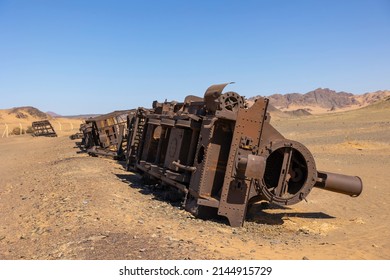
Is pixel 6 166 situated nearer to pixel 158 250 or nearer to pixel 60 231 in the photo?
pixel 60 231

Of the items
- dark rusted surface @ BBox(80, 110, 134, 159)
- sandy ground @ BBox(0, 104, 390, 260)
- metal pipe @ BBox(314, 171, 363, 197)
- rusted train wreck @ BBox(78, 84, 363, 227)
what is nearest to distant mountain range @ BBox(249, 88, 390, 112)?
dark rusted surface @ BBox(80, 110, 134, 159)

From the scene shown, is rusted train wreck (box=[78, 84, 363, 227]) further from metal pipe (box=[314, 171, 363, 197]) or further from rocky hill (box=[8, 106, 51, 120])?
rocky hill (box=[8, 106, 51, 120])

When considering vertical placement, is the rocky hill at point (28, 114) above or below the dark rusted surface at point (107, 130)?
below

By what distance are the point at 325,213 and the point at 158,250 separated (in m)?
5.30

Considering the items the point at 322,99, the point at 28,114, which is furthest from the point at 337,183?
the point at 322,99

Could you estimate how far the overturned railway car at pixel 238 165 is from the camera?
25.2 feet

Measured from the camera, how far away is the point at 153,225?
7.21 meters

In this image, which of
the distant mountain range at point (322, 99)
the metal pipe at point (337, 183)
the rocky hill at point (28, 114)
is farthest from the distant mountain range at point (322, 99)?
the metal pipe at point (337, 183)

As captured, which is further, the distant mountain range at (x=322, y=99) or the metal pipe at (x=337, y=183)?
the distant mountain range at (x=322, y=99)

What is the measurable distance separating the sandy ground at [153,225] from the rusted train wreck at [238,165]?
0.53 m

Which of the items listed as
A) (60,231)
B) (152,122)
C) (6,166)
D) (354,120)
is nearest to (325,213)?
(152,122)

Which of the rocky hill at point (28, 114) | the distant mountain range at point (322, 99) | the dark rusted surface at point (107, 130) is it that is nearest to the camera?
the dark rusted surface at point (107, 130)

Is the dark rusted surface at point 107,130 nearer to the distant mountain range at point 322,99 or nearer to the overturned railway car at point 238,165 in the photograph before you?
the overturned railway car at point 238,165

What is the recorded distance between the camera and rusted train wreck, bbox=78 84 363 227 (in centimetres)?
768
